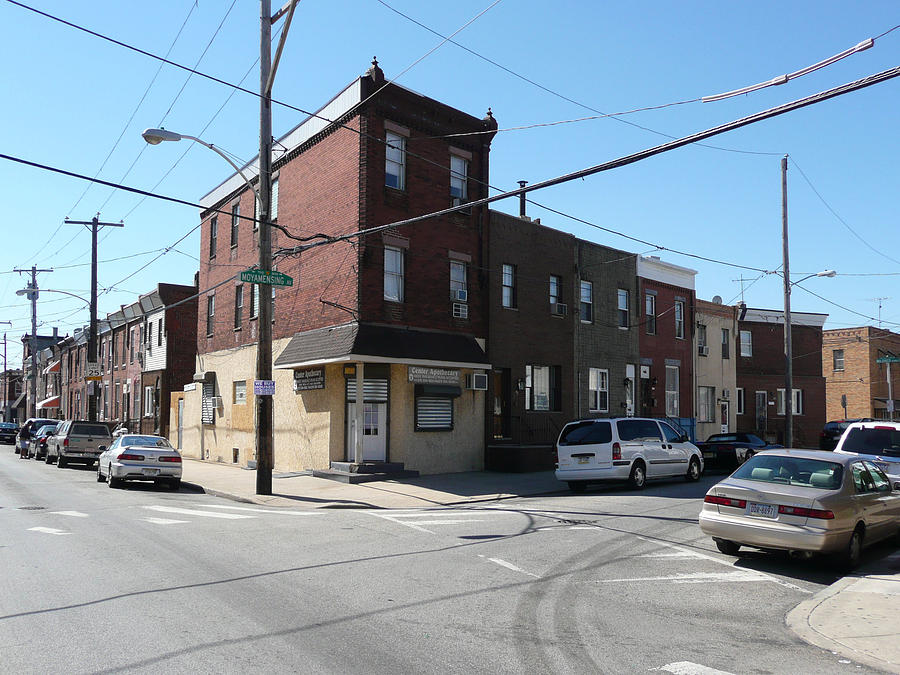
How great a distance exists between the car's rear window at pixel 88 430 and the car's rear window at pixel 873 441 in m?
25.6

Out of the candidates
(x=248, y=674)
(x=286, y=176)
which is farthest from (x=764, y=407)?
(x=248, y=674)

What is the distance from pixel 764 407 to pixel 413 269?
28.0m

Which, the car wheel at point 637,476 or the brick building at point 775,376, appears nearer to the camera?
the car wheel at point 637,476

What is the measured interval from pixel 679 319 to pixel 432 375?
16.6 m

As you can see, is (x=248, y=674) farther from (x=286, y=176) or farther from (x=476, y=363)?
(x=286, y=176)

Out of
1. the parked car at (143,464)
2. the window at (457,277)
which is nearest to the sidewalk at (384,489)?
the parked car at (143,464)

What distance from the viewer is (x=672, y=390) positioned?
113 feet

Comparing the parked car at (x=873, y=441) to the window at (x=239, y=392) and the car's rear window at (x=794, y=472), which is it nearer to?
the car's rear window at (x=794, y=472)

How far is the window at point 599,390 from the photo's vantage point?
29688mm

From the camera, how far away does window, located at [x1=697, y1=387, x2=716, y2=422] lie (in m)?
36.7

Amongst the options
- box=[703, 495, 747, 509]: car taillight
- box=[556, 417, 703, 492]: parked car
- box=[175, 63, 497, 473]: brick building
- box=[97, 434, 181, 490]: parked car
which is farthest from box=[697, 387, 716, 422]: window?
box=[703, 495, 747, 509]: car taillight

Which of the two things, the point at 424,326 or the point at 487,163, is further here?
the point at 487,163

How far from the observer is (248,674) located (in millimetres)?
5469

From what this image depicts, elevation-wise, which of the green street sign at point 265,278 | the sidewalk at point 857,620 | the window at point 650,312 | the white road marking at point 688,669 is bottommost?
the sidewalk at point 857,620
